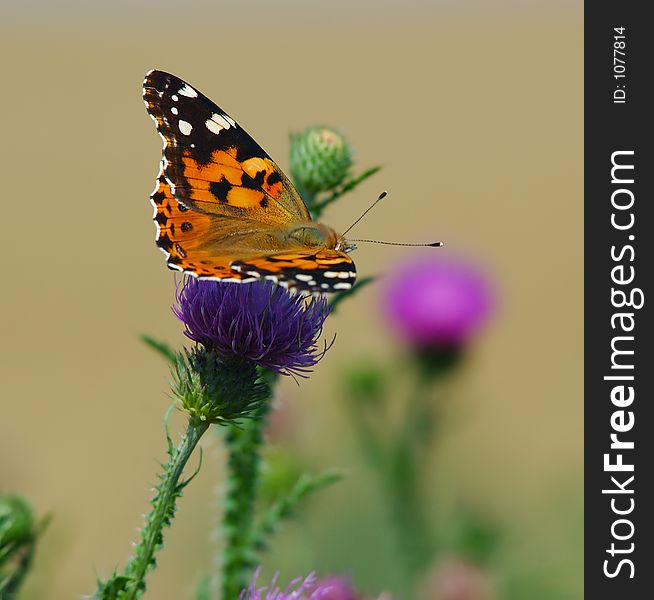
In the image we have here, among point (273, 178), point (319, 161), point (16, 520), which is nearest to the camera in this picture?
point (16, 520)

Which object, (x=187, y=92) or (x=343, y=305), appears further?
(x=343, y=305)

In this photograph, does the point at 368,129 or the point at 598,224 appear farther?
the point at 368,129

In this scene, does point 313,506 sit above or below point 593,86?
below

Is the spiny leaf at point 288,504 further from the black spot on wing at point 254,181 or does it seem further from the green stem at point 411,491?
the green stem at point 411,491

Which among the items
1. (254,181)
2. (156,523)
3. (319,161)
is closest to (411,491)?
(319,161)

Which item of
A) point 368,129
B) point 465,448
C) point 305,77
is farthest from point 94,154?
point 465,448

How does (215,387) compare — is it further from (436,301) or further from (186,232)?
(436,301)

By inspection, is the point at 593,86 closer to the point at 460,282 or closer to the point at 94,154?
the point at 460,282
